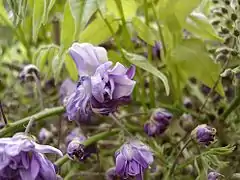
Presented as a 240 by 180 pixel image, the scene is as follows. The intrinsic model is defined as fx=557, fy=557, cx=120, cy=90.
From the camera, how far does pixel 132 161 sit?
1.59 feet

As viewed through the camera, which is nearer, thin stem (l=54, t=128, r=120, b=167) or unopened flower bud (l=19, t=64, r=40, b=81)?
thin stem (l=54, t=128, r=120, b=167)

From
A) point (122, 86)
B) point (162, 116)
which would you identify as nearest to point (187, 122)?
point (162, 116)

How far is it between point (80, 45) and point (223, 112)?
0.68 feet

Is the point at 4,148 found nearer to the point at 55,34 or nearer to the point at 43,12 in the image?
the point at 43,12

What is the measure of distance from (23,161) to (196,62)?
0.24 metres

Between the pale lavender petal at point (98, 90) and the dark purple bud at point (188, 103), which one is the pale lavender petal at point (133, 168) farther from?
the dark purple bud at point (188, 103)

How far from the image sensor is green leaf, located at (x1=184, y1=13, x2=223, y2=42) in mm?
600

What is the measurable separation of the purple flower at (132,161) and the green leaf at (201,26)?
17 centimetres

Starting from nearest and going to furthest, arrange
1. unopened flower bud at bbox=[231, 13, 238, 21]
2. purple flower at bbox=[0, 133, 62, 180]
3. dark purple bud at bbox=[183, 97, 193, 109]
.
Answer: purple flower at bbox=[0, 133, 62, 180] → unopened flower bud at bbox=[231, 13, 238, 21] → dark purple bud at bbox=[183, 97, 193, 109]

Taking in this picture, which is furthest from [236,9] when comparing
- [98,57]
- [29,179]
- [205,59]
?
[29,179]

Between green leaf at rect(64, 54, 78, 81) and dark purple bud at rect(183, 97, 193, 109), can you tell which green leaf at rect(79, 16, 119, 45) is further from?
dark purple bud at rect(183, 97, 193, 109)

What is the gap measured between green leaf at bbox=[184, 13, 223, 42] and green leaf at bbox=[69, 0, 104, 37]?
141mm

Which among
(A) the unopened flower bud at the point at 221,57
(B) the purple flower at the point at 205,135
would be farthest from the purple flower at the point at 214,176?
(A) the unopened flower bud at the point at 221,57

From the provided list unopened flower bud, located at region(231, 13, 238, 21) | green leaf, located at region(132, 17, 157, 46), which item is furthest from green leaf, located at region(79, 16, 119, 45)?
unopened flower bud, located at region(231, 13, 238, 21)
